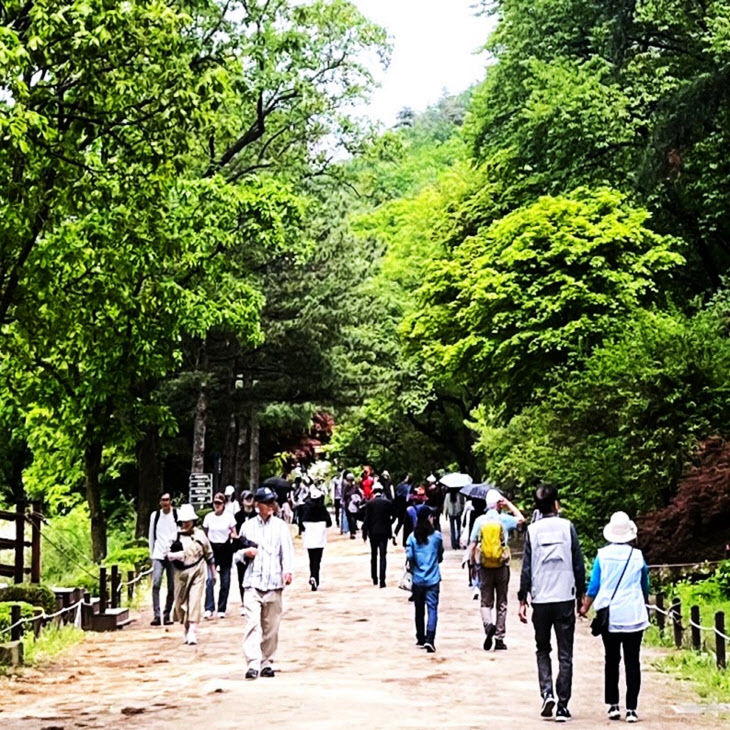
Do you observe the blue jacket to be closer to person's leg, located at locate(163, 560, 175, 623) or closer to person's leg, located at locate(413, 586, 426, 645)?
person's leg, located at locate(413, 586, 426, 645)

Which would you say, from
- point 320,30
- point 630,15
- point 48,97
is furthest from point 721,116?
point 48,97

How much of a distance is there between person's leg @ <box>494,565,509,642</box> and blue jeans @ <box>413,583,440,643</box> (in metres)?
0.74

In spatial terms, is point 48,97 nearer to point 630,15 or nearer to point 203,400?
point 630,15

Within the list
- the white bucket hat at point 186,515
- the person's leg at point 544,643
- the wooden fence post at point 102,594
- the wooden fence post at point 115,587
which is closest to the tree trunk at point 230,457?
the wooden fence post at point 115,587

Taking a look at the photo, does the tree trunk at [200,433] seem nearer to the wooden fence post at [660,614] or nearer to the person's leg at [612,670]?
the wooden fence post at [660,614]

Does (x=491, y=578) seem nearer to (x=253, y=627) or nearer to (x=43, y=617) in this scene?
(x=253, y=627)

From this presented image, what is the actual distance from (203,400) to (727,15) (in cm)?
1743

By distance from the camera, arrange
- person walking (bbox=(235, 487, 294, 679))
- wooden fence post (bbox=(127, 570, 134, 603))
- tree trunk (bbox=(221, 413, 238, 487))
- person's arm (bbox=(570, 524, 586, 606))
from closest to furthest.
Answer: person's arm (bbox=(570, 524, 586, 606)), person walking (bbox=(235, 487, 294, 679)), wooden fence post (bbox=(127, 570, 134, 603)), tree trunk (bbox=(221, 413, 238, 487))

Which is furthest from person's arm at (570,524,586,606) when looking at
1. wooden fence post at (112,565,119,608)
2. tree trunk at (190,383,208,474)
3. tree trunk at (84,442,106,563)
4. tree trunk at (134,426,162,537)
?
tree trunk at (190,383,208,474)

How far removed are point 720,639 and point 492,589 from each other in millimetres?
3039

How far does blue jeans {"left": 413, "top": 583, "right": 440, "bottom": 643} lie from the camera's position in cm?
1546

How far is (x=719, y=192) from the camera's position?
3222 centimetres

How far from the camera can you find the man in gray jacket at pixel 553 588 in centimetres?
1091

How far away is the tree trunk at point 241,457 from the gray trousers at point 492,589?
28014 millimetres
